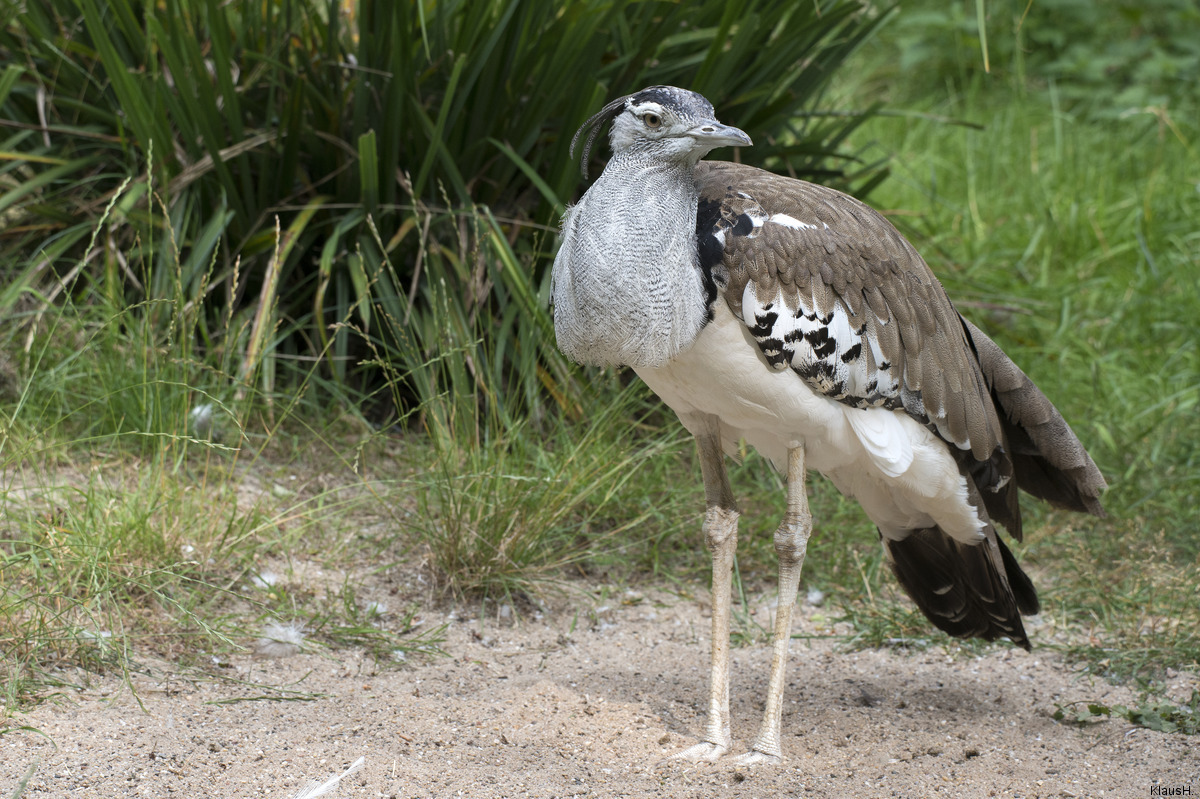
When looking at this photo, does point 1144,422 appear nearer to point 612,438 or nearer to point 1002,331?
point 1002,331

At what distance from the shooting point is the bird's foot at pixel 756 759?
2.80 meters

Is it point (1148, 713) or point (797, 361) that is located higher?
point (797, 361)

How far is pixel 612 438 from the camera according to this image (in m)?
4.02

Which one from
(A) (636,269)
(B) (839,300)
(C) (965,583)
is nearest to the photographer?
(A) (636,269)

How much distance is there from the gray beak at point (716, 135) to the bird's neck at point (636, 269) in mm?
103

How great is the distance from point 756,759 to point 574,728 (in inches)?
18.1

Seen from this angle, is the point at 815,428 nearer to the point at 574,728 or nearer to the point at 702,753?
the point at 702,753

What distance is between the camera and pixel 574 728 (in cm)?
290

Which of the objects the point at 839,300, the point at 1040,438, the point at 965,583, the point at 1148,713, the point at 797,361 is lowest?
the point at 1148,713

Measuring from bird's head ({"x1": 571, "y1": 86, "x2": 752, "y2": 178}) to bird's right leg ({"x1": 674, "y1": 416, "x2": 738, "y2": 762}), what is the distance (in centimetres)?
74

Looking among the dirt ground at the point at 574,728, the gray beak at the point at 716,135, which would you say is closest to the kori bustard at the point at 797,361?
the gray beak at the point at 716,135

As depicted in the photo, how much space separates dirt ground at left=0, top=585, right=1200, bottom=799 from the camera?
8.27ft

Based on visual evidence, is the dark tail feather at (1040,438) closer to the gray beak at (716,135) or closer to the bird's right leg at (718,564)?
the bird's right leg at (718,564)

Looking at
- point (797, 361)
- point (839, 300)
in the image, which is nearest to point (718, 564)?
point (797, 361)
